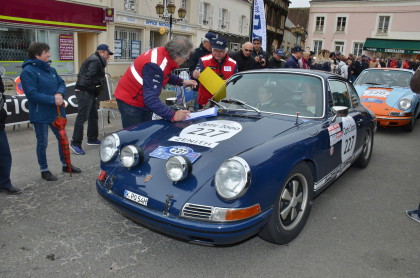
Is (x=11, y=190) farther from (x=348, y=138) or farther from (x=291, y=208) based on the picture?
(x=348, y=138)

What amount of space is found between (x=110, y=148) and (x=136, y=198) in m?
0.74

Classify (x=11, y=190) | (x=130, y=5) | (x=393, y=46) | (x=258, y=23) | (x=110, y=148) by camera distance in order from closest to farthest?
(x=110, y=148), (x=11, y=190), (x=258, y=23), (x=130, y=5), (x=393, y=46)

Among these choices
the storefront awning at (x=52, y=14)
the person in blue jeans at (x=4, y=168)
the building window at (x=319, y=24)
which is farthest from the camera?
the building window at (x=319, y=24)

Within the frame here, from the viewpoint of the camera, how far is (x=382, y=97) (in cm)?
769

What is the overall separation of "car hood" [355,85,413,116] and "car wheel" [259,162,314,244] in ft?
17.4

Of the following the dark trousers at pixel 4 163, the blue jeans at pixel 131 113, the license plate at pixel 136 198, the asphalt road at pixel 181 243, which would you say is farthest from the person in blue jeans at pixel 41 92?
the license plate at pixel 136 198

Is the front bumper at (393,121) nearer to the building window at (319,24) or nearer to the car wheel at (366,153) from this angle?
the car wheel at (366,153)

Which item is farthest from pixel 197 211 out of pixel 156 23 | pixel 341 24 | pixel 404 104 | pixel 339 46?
pixel 341 24

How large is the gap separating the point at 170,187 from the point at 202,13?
24115 millimetres

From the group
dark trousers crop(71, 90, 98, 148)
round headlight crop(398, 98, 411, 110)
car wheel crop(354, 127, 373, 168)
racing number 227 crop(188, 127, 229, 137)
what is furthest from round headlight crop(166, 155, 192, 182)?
round headlight crop(398, 98, 411, 110)

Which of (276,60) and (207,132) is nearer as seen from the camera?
(207,132)

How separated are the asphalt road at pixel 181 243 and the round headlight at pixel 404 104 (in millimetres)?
3616

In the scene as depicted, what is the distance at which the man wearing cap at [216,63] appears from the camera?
507 cm

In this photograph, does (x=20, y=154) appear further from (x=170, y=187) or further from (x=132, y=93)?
(x=170, y=187)
